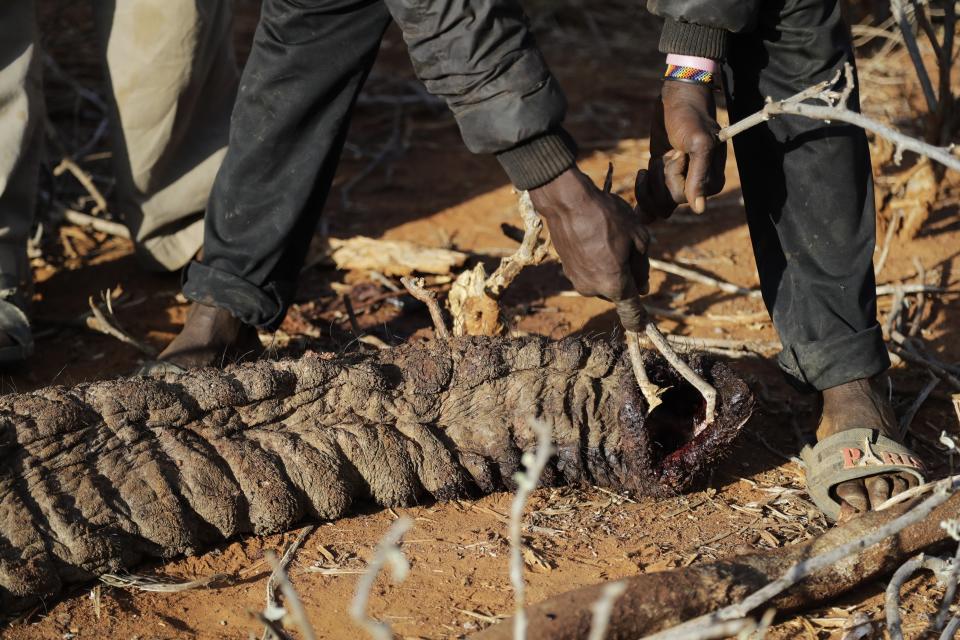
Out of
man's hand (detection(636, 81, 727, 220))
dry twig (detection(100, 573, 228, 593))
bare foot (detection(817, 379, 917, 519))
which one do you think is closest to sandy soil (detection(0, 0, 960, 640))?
dry twig (detection(100, 573, 228, 593))

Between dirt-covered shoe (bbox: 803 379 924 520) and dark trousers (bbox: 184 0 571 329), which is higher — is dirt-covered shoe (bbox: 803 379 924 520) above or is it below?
below

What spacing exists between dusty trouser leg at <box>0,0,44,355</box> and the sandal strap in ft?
8.26

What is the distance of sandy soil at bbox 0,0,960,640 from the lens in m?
2.22

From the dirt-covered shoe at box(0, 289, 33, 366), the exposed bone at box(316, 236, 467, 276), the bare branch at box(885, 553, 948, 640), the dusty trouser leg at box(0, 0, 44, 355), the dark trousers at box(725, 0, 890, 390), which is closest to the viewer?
the bare branch at box(885, 553, 948, 640)

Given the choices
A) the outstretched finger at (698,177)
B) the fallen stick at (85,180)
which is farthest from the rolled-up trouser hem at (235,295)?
the fallen stick at (85,180)

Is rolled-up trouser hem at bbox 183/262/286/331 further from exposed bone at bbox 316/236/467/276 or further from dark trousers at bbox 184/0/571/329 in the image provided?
exposed bone at bbox 316/236/467/276

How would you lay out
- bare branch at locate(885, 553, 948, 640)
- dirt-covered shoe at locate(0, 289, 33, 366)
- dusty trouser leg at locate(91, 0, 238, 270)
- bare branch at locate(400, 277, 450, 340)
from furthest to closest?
1. dusty trouser leg at locate(91, 0, 238, 270)
2. dirt-covered shoe at locate(0, 289, 33, 366)
3. bare branch at locate(400, 277, 450, 340)
4. bare branch at locate(885, 553, 948, 640)

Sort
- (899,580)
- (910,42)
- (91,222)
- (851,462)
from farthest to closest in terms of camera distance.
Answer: (91,222) < (910,42) < (851,462) < (899,580)

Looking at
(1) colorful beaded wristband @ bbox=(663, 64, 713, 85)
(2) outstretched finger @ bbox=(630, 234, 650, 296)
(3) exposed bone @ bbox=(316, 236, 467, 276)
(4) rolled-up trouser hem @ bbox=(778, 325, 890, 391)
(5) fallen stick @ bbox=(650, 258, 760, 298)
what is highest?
(1) colorful beaded wristband @ bbox=(663, 64, 713, 85)

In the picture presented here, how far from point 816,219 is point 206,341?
185 cm

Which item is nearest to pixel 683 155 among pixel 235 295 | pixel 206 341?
pixel 235 295

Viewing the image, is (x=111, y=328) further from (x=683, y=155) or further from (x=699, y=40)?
(x=699, y=40)

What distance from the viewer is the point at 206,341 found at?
3.15m

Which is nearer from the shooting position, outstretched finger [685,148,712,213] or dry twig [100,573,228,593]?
dry twig [100,573,228,593]
